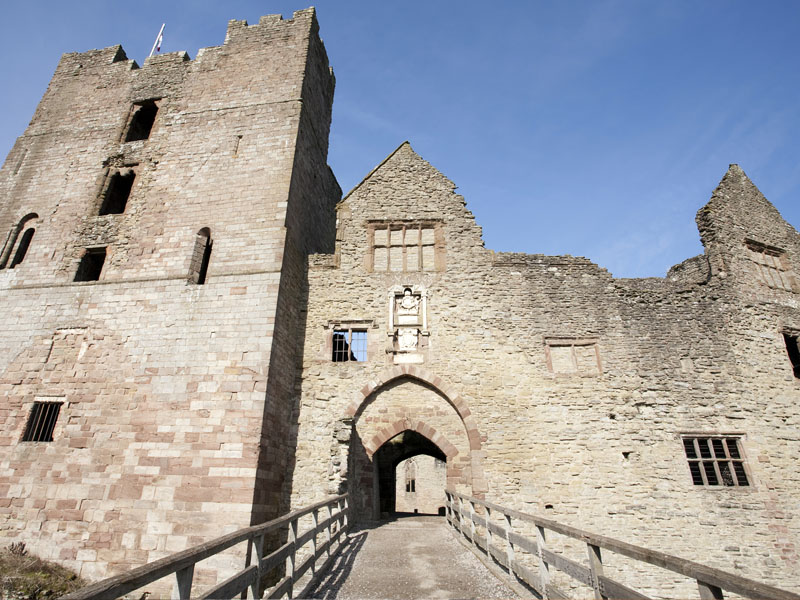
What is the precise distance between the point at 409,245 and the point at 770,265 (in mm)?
11351

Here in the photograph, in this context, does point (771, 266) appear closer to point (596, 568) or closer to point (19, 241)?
point (596, 568)

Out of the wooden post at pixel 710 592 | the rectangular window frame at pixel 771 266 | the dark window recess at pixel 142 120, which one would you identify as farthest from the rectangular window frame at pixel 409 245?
the wooden post at pixel 710 592

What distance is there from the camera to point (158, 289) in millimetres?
11523

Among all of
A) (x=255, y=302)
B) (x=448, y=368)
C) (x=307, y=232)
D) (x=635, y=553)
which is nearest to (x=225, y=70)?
(x=307, y=232)

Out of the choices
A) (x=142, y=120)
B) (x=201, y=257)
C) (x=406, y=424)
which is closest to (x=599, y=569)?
(x=406, y=424)

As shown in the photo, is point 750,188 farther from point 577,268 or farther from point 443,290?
point 443,290

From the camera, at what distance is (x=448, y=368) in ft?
39.0

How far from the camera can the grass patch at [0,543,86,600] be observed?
824cm

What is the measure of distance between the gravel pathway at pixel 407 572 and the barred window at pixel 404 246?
708cm

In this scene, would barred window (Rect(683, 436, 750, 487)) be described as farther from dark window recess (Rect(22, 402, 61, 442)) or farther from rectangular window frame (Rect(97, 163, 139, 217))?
rectangular window frame (Rect(97, 163, 139, 217))

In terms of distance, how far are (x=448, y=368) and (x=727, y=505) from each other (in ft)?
24.1

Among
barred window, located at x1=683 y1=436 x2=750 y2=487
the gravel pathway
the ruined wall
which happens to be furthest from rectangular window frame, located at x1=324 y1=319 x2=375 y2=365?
barred window, located at x1=683 y1=436 x2=750 y2=487

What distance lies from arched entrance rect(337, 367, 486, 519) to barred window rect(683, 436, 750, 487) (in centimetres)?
549

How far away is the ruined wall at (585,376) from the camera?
34.9 feet
